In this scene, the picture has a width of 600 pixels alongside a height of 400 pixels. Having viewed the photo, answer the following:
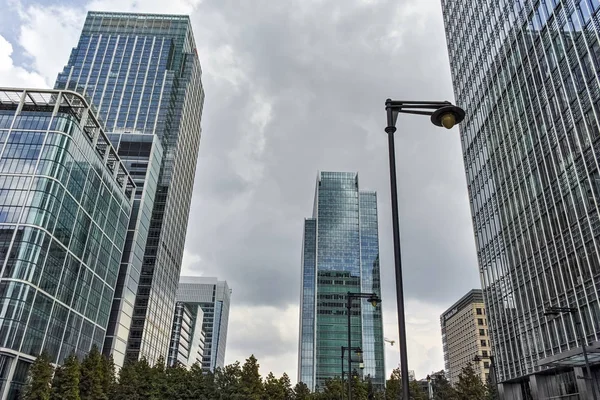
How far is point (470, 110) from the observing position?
2731 inches

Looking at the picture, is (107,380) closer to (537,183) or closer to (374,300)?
(374,300)

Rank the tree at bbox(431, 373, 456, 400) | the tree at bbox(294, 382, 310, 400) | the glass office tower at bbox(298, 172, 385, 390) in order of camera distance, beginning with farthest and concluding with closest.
→ 1. the glass office tower at bbox(298, 172, 385, 390)
2. the tree at bbox(431, 373, 456, 400)
3. the tree at bbox(294, 382, 310, 400)

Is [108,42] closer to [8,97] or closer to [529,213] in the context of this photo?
[8,97]

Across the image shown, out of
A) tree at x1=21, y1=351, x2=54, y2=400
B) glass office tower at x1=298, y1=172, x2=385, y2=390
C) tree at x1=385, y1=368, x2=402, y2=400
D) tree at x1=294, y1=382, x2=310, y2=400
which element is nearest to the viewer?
tree at x1=21, y1=351, x2=54, y2=400

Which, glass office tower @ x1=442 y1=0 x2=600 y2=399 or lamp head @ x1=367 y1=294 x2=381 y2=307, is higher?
glass office tower @ x1=442 y1=0 x2=600 y2=399

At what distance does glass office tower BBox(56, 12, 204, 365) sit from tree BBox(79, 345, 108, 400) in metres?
40.8

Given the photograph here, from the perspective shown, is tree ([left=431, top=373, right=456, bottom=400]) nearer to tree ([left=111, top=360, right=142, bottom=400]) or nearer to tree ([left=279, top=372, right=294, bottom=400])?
tree ([left=279, top=372, right=294, bottom=400])

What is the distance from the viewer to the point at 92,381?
59625 millimetres

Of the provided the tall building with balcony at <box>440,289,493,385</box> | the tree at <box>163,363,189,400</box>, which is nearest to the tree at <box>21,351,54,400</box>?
the tree at <box>163,363,189,400</box>

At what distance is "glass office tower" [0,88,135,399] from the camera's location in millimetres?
66312

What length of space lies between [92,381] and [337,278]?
121522 mm

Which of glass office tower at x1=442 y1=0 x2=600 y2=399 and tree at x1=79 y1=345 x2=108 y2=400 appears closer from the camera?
glass office tower at x1=442 y1=0 x2=600 y2=399

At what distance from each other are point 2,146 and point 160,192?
5550 cm

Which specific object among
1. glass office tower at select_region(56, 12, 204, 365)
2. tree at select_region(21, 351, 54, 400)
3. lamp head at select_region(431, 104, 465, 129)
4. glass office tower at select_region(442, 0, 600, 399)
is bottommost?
tree at select_region(21, 351, 54, 400)
